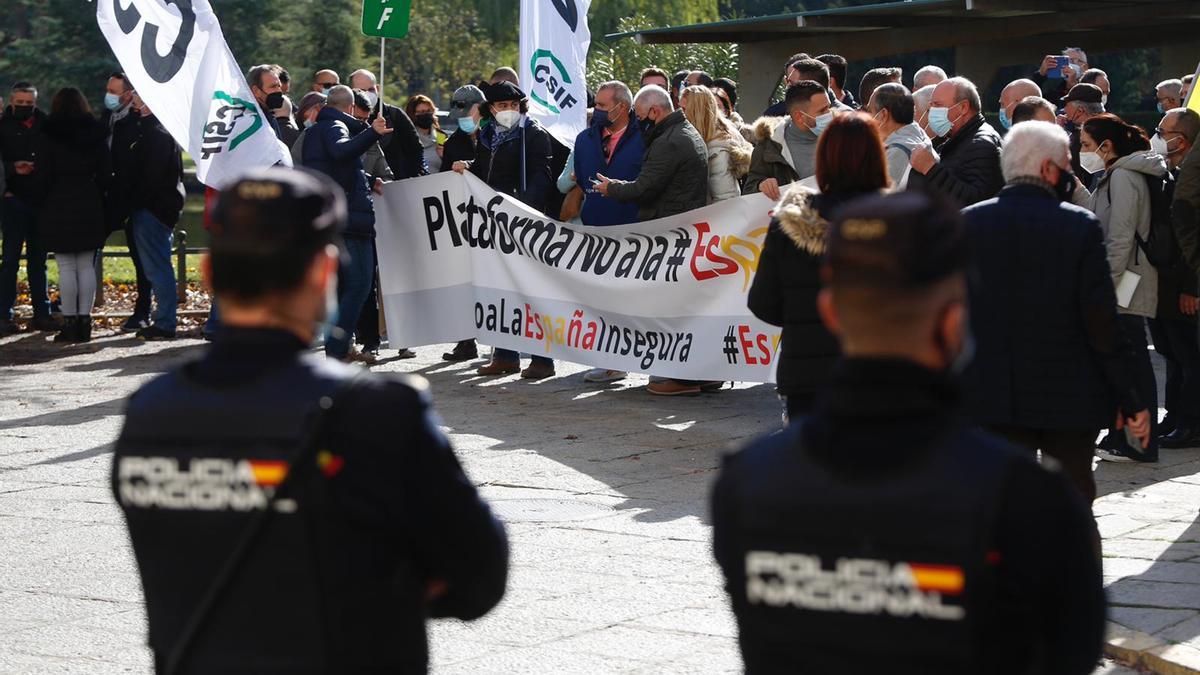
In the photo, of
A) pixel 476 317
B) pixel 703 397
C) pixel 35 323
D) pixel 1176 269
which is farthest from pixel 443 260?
pixel 1176 269

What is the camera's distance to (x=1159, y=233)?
9.16m

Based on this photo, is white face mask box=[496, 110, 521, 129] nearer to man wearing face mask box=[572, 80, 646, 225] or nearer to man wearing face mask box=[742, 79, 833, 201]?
man wearing face mask box=[572, 80, 646, 225]

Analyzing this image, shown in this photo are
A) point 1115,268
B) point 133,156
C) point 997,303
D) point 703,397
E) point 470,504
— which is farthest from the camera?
point 133,156

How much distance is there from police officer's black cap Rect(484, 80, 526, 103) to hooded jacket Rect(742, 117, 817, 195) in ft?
8.71

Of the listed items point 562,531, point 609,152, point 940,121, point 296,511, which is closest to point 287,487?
point 296,511

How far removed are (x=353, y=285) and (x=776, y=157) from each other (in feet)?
12.8

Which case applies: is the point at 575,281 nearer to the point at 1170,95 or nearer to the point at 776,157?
the point at 776,157

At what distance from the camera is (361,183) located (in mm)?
12867

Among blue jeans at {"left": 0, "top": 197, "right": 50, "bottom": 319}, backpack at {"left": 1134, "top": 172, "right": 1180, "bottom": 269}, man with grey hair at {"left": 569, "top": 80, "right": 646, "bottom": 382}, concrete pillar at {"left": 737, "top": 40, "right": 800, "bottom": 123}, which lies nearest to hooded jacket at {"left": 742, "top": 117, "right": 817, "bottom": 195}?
man with grey hair at {"left": 569, "top": 80, "right": 646, "bottom": 382}

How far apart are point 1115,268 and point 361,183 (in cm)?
598

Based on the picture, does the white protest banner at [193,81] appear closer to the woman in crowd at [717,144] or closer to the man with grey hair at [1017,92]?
the woman in crowd at [717,144]

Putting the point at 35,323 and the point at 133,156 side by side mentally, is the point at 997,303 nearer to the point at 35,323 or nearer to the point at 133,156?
the point at 133,156

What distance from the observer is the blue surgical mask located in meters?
8.98

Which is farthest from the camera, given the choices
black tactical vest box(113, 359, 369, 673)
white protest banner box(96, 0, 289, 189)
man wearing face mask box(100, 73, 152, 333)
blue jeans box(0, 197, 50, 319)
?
blue jeans box(0, 197, 50, 319)
